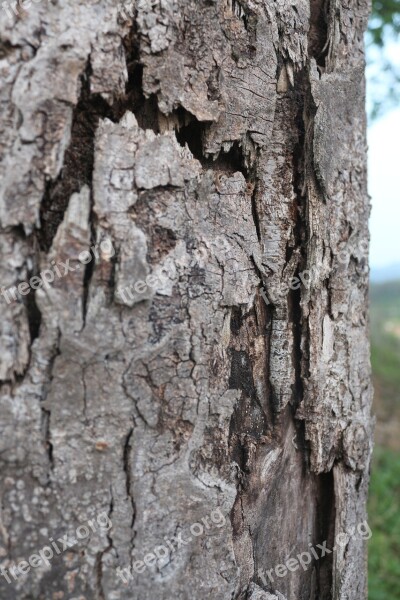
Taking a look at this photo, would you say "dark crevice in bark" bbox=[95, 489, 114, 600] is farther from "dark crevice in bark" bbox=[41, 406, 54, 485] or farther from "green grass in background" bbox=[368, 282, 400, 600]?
"green grass in background" bbox=[368, 282, 400, 600]

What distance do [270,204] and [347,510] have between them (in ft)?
2.51

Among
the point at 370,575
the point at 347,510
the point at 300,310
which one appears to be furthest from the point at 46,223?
the point at 370,575

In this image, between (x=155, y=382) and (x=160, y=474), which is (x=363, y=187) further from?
(x=160, y=474)

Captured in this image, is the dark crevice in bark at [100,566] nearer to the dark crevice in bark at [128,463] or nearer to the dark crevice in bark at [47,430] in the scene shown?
the dark crevice in bark at [128,463]

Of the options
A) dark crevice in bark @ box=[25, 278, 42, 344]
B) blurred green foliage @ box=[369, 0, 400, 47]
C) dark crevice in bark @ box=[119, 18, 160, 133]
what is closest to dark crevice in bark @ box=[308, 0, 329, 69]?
dark crevice in bark @ box=[119, 18, 160, 133]

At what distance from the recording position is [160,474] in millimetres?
919

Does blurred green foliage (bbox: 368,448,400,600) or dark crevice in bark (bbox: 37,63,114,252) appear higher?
dark crevice in bark (bbox: 37,63,114,252)

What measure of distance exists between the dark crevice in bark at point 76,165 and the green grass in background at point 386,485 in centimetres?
323

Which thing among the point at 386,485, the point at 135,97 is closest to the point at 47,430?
the point at 135,97

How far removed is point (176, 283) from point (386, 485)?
4.14 m

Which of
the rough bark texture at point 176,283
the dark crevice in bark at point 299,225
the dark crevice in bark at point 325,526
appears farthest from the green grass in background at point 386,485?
the dark crevice in bark at point 299,225

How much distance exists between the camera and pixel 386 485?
4.34m

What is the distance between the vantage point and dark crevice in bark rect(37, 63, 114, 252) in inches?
33.8

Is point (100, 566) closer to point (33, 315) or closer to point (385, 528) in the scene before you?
point (33, 315)
